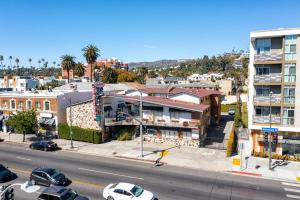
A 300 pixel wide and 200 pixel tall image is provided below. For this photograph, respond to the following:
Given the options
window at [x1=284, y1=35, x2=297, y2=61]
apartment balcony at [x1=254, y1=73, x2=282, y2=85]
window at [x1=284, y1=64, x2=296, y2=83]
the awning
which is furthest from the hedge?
window at [x1=284, y1=35, x2=297, y2=61]

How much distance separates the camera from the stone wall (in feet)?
161

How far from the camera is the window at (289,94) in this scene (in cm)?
3794

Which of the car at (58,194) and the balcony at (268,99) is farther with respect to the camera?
the balcony at (268,99)

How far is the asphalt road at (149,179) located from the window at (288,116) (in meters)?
10.4

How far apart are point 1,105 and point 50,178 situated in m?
38.2

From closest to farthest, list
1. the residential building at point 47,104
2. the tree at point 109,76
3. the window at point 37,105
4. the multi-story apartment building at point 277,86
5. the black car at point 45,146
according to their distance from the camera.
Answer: the multi-story apartment building at point 277,86 < the black car at point 45,146 < the residential building at point 47,104 < the window at point 37,105 < the tree at point 109,76

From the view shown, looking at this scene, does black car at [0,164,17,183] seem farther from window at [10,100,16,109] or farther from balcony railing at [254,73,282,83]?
balcony railing at [254,73,282,83]

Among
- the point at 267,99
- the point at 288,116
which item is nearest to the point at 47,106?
the point at 267,99

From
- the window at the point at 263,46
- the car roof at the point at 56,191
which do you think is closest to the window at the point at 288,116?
the window at the point at 263,46

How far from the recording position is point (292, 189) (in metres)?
29.0

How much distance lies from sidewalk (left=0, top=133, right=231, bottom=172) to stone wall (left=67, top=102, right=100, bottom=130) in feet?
10.4

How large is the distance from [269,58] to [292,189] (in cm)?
1725

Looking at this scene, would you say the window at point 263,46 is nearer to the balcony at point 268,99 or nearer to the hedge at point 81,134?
the balcony at point 268,99

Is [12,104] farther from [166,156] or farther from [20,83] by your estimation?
[20,83]
